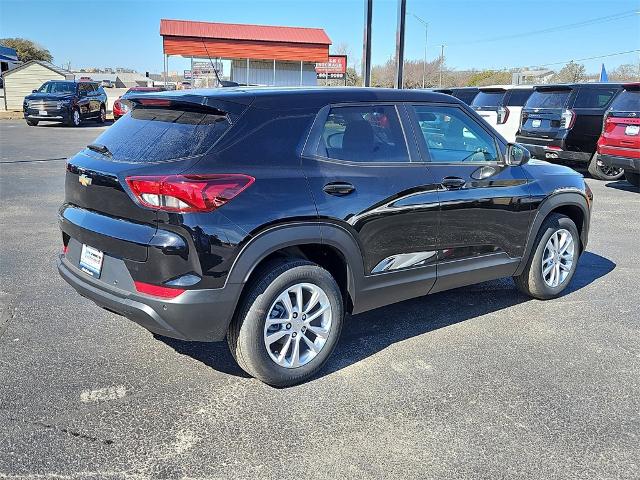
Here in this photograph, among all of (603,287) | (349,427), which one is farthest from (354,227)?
(603,287)

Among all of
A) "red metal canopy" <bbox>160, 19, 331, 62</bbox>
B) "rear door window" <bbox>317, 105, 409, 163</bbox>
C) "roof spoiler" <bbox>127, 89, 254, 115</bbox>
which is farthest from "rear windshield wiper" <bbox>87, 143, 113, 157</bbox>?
"red metal canopy" <bbox>160, 19, 331, 62</bbox>

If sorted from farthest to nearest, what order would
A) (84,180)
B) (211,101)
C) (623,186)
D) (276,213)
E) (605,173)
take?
1. (605,173)
2. (623,186)
3. (84,180)
4. (211,101)
5. (276,213)

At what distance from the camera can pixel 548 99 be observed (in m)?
13.1

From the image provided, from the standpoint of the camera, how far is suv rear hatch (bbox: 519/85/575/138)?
12.5 metres

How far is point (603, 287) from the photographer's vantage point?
5660 millimetres

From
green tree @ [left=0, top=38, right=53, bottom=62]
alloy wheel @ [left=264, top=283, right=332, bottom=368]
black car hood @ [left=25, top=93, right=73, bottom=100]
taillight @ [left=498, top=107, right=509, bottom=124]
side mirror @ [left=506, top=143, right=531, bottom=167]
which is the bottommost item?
alloy wheel @ [left=264, top=283, right=332, bottom=368]

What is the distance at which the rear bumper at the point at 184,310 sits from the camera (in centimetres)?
321

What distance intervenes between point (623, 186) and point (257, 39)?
100.0 feet

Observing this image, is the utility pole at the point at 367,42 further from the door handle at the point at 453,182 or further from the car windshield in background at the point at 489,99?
the door handle at the point at 453,182

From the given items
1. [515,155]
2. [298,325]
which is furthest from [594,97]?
[298,325]

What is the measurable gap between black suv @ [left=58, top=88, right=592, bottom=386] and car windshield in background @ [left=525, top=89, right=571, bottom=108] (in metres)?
9.37

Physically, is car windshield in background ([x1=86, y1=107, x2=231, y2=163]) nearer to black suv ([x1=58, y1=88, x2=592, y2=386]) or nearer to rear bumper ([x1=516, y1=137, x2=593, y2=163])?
black suv ([x1=58, y1=88, x2=592, y2=386])

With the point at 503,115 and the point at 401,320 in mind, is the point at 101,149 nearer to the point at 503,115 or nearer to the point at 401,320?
the point at 401,320

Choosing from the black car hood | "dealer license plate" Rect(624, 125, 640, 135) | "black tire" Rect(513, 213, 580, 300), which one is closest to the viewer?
"black tire" Rect(513, 213, 580, 300)
